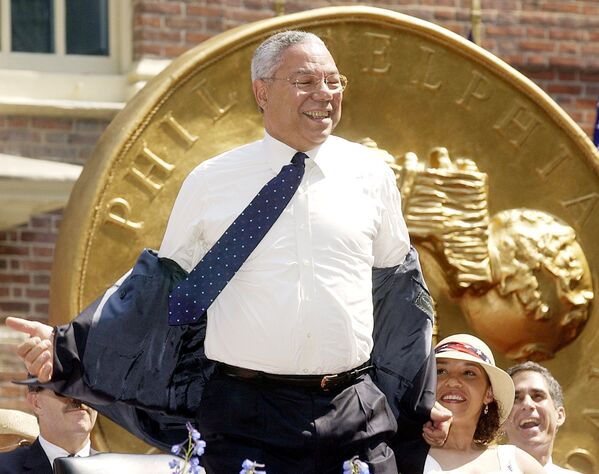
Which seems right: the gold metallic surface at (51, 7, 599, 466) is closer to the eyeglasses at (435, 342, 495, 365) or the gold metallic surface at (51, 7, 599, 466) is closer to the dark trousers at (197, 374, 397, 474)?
the eyeglasses at (435, 342, 495, 365)

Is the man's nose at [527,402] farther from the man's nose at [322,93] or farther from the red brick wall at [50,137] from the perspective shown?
the red brick wall at [50,137]

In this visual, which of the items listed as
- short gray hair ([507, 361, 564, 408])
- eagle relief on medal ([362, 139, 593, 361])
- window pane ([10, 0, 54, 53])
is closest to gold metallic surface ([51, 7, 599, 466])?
eagle relief on medal ([362, 139, 593, 361])

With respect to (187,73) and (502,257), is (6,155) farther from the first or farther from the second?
(502,257)

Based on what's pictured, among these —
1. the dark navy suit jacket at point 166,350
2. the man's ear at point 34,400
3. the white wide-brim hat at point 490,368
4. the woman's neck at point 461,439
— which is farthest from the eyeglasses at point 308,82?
the man's ear at point 34,400

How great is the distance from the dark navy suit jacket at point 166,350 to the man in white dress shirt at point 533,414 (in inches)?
56.5

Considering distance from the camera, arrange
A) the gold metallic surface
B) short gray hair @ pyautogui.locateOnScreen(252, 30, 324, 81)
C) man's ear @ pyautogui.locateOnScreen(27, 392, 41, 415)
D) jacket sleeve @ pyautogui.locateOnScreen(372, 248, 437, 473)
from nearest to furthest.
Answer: short gray hair @ pyautogui.locateOnScreen(252, 30, 324, 81) < jacket sleeve @ pyautogui.locateOnScreen(372, 248, 437, 473) < man's ear @ pyautogui.locateOnScreen(27, 392, 41, 415) < the gold metallic surface

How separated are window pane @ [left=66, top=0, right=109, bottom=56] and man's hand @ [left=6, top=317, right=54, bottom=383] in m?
4.15

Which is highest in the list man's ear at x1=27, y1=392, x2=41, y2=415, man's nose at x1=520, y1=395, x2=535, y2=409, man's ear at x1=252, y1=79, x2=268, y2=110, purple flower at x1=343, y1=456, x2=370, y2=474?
man's ear at x1=252, y1=79, x2=268, y2=110

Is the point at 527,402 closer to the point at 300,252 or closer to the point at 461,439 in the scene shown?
the point at 461,439

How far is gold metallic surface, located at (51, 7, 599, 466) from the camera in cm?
655

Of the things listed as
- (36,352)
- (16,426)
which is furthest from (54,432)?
(36,352)

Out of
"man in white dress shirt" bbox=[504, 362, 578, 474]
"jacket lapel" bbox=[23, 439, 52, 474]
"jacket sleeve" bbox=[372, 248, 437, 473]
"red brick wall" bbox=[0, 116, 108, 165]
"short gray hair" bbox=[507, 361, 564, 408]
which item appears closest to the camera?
"jacket sleeve" bbox=[372, 248, 437, 473]

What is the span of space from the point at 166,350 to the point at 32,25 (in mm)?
4102

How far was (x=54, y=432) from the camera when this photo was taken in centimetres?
524
